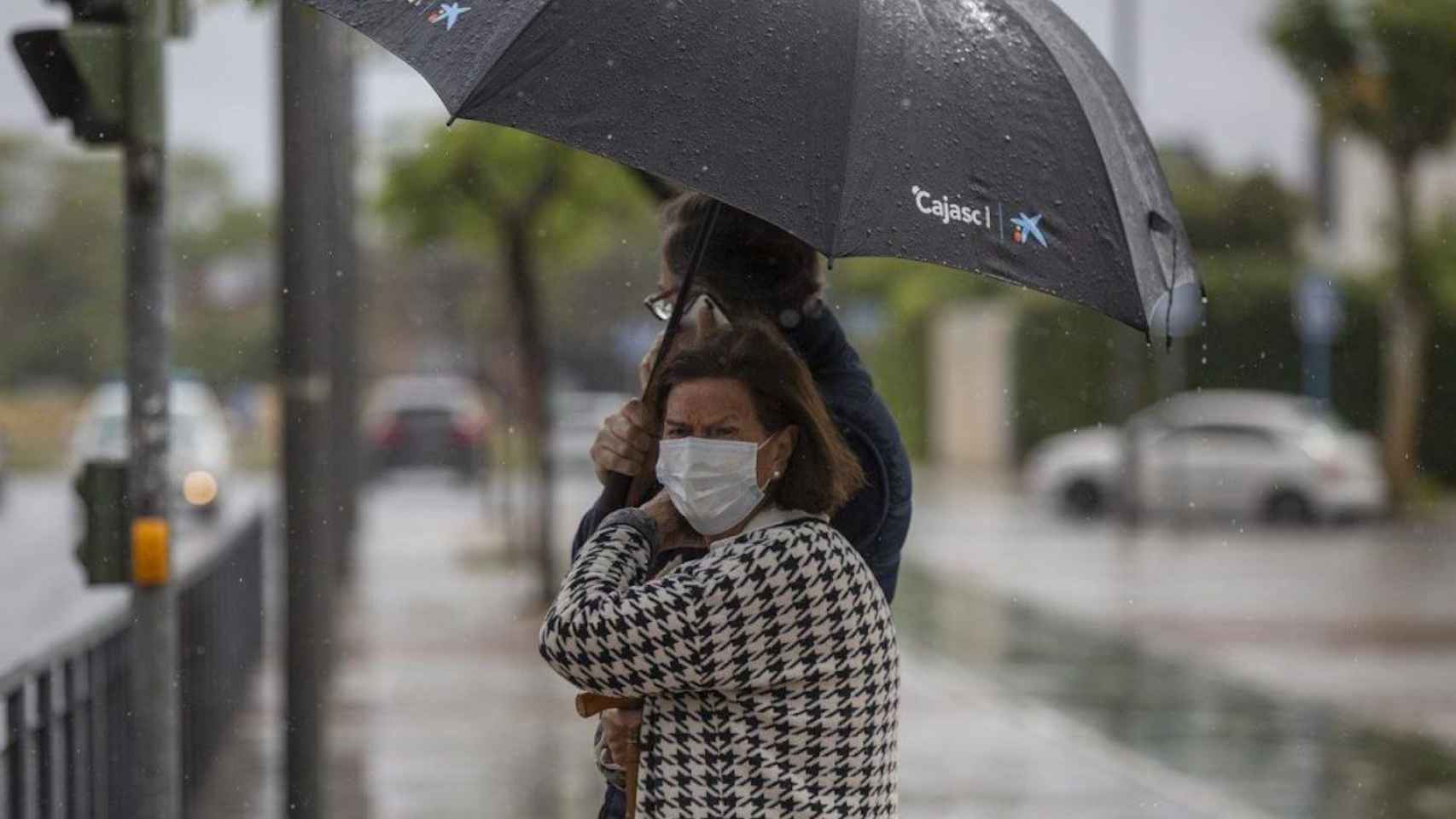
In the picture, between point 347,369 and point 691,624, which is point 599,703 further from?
point 347,369

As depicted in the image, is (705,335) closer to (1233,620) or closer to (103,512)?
(103,512)

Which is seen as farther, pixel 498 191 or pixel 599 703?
pixel 498 191

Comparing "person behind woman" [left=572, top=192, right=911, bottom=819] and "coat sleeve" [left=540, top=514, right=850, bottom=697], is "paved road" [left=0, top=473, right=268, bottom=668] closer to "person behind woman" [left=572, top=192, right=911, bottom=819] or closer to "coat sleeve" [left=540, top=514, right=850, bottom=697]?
"person behind woman" [left=572, top=192, right=911, bottom=819]

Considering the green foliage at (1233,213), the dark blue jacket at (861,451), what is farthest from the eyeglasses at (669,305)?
the green foliage at (1233,213)

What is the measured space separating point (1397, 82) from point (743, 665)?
27.2m

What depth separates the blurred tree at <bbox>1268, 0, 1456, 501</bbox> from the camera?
2778 cm

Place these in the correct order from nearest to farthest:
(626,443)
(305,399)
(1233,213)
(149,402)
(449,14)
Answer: (626,443)
(449,14)
(149,402)
(305,399)
(1233,213)

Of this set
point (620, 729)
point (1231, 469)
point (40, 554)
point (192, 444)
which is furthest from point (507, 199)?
point (1231, 469)

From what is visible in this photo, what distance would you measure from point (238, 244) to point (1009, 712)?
163ft

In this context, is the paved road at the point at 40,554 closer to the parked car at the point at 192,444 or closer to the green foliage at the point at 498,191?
the parked car at the point at 192,444

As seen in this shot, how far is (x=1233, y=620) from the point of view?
15.6 metres

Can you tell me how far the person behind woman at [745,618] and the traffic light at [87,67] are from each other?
8.81 ft

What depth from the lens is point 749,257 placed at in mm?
3232

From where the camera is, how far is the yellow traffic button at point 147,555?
5180mm
